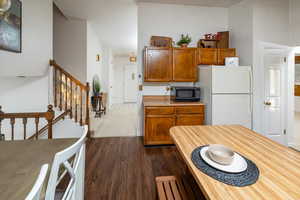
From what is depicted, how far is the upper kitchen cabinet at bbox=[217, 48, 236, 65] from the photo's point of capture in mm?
3361

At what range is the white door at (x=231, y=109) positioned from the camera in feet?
9.77

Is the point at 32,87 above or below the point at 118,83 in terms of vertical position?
below

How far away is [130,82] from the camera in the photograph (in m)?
9.21

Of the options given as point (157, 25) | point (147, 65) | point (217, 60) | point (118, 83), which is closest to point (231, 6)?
point (217, 60)

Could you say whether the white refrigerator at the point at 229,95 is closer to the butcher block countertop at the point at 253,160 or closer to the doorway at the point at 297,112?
the doorway at the point at 297,112

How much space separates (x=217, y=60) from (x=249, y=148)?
259 centimetres

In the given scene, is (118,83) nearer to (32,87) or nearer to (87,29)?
(87,29)

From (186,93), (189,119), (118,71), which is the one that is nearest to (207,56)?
(186,93)

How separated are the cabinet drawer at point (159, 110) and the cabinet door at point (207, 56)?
1.21 metres

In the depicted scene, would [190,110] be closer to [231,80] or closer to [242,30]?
[231,80]

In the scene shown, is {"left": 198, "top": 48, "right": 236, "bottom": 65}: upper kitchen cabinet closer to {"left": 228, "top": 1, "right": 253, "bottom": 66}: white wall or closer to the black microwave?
{"left": 228, "top": 1, "right": 253, "bottom": 66}: white wall

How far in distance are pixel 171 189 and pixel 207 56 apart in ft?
9.36

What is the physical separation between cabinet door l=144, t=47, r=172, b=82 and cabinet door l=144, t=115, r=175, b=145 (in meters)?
0.81

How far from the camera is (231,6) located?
360cm
